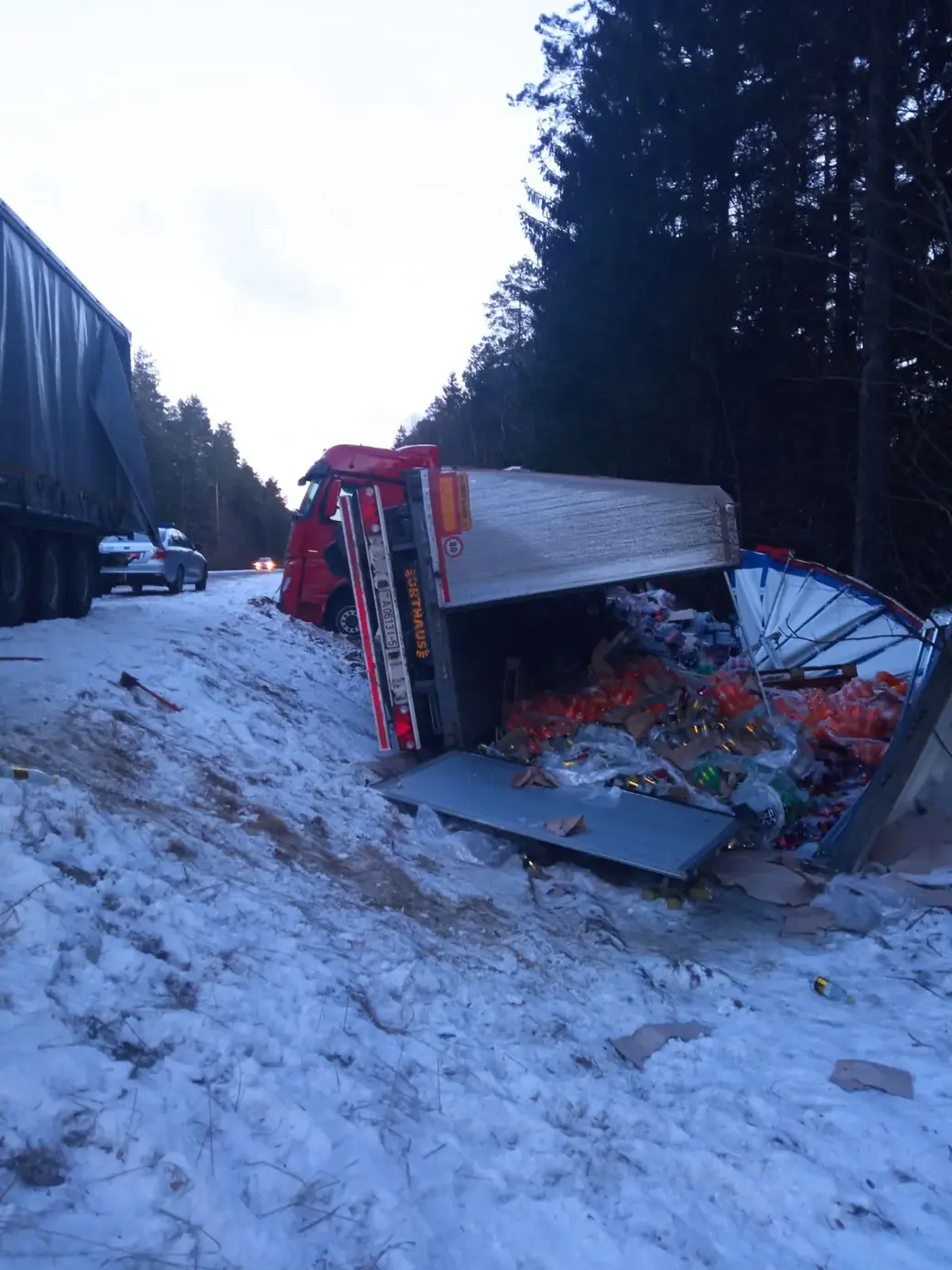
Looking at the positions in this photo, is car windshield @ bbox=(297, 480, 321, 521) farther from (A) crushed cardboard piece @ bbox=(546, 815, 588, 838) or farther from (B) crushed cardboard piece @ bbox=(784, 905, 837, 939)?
(B) crushed cardboard piece @ bbox=(784, 905, 837, 939)

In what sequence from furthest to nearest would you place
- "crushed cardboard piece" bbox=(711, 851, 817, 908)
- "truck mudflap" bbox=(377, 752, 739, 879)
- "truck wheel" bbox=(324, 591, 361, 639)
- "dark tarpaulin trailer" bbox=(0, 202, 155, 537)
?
"truck wheel" bbox=(324, 591, 361, 639), "dark tarpaulin trailer" bbox=(0, 202, 155, 537), "truck mudflap" bbox=(377, 752, 739, 879), "crushed cardboard piece" bbox=(711, 851, 817, 908)

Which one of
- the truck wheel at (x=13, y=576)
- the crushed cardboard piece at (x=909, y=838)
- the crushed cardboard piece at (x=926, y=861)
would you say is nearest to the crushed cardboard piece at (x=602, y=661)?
the crushed cardboard piece at (x=909, y=838)

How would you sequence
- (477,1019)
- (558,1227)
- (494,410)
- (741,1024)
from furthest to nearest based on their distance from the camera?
1. (494,410)
2. (741,1024)
3. (477,1019)
4. (558,1227)

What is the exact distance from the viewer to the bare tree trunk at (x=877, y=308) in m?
16.3

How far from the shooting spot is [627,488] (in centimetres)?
832

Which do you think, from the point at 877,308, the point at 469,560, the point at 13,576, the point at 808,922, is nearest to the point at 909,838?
the point at 808,922

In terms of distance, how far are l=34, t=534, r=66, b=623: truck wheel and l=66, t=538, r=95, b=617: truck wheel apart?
157 mm

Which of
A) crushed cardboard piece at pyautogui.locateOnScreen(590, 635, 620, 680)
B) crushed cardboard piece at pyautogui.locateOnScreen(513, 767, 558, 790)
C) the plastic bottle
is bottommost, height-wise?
the plastic bottle

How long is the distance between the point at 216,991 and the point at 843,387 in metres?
20.6

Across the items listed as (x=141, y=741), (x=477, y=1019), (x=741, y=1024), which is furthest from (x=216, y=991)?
(x=141, y=741)

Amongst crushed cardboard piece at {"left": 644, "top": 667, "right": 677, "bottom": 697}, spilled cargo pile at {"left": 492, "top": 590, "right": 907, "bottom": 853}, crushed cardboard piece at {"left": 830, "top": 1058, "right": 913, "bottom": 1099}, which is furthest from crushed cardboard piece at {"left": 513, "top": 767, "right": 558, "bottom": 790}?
crushed cardboard piece at {"left": 830, "top": 1058, "right": 913, "bottom": 1099}

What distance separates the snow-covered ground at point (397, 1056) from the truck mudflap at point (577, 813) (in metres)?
0.29

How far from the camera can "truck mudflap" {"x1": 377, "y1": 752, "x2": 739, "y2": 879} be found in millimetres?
6715

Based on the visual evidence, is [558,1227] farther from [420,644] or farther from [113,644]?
[113,644]
